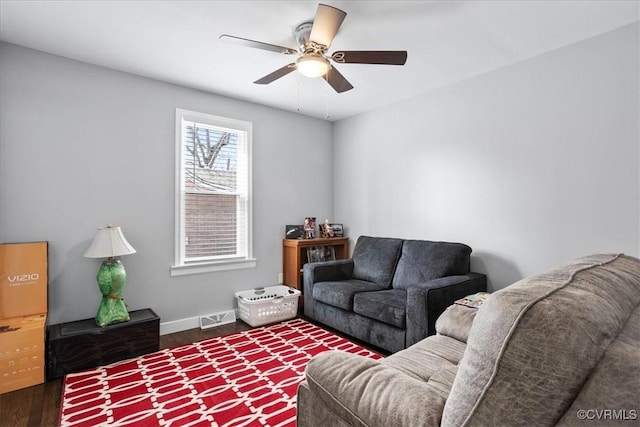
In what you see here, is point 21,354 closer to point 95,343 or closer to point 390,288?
point 95,343

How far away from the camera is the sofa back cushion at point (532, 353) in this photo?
68cm

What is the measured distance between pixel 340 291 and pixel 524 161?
2055 millimetres

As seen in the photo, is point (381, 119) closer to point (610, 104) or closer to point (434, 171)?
point (434, 171)

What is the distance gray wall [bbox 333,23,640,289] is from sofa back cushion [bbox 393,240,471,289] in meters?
0.23

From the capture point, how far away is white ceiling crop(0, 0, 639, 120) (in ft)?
7.00

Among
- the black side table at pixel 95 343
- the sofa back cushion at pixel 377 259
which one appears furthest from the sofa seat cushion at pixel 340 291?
the black side table at pixel 95 343

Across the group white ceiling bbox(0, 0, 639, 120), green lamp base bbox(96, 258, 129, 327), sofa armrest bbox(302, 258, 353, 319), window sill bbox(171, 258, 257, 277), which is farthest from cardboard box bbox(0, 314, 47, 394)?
sofa armrest bbox(302, 258, 353, 319)

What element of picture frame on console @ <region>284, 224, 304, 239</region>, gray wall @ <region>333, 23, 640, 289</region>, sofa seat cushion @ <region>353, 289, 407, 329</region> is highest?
gray wall @ <region>333, 23, 640, 289</region>

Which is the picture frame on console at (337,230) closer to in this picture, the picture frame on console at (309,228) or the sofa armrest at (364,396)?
the picture frame on console at (309,228)

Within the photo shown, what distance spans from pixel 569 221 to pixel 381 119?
92.0 inches

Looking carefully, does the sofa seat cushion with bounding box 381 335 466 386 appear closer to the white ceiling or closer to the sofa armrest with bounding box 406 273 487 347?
the sofa armrest with bounding box 406 273 487 347

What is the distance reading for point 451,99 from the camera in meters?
3.40

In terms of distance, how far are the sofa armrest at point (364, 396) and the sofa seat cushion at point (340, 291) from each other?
1836 mm

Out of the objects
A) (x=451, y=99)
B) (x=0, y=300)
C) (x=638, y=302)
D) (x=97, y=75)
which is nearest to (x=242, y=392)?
(x=0, y=300)
